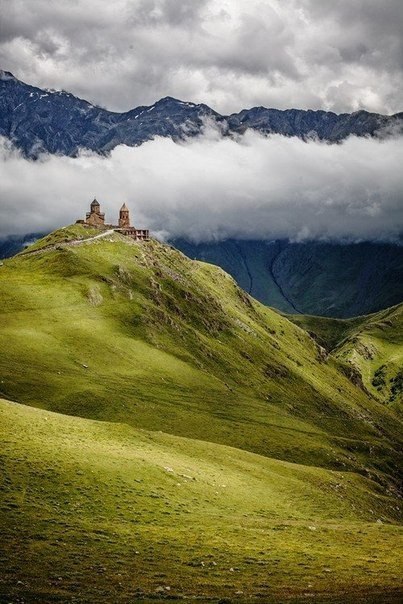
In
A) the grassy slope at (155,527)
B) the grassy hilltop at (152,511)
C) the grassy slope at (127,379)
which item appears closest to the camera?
the grassy slope at (155,527)

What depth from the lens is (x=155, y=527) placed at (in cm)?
4753

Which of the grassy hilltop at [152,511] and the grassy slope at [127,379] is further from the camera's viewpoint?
the grassy slope at [127,379]

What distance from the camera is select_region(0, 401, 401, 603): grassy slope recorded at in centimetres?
3588

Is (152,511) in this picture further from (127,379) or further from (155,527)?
(127,379)

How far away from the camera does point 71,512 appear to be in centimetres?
4694

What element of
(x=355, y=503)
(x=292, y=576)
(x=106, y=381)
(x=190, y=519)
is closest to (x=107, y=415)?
(x=106, y=381)

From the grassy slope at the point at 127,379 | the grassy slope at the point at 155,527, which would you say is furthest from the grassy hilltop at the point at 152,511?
the grassy slope at the point at 127,379

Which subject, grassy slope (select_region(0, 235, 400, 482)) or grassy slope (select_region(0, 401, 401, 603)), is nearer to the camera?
grassy slope (select_region(0, 401, 401, 603))

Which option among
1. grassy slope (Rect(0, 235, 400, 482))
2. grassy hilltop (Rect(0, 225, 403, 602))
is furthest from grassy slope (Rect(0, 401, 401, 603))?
grassy slope (Rect(0, 235, 400, 482))

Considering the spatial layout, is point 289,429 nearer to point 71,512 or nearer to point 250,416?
point 250,416

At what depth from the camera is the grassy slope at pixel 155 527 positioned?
3588cm

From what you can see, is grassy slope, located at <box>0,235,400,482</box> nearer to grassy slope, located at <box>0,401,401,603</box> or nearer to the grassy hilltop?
the grassy hilltop

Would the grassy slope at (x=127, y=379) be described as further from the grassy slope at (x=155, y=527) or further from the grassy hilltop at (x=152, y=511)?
the grassy slope at (x=155, y=527)

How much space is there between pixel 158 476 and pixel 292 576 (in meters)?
22.5
